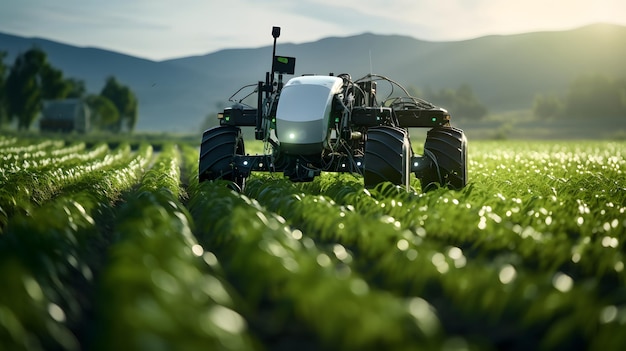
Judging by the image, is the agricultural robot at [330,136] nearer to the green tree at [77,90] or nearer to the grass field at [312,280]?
the grass field at [312,280]

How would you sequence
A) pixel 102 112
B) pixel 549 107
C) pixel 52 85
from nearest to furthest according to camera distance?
pixel 52 85, pixel 102 112, pixel 549 107

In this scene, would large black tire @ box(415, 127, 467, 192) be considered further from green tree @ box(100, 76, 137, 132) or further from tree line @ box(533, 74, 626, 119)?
tree line @ box(533, 74, 626, 119)

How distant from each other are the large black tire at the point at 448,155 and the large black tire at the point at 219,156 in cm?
346

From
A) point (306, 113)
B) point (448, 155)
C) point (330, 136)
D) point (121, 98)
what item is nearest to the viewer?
point (306, 113)

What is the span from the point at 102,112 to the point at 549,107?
273ft

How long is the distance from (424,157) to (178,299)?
1141cm

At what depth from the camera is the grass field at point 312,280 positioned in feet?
15.8

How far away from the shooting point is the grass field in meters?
4.83

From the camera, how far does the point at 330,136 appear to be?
14000 millimetres

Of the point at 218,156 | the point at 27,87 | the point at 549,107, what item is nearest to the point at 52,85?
the point at 27,87

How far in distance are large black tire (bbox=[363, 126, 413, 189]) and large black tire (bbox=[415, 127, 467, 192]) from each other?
2.24m

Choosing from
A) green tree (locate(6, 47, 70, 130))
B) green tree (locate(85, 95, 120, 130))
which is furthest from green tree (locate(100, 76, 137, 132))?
green tree (locate(6, 47, 70, 130))

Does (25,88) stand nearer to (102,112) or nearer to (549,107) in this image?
(102,112)

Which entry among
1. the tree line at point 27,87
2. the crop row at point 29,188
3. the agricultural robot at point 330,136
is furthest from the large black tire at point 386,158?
the tree line at point 27,87
